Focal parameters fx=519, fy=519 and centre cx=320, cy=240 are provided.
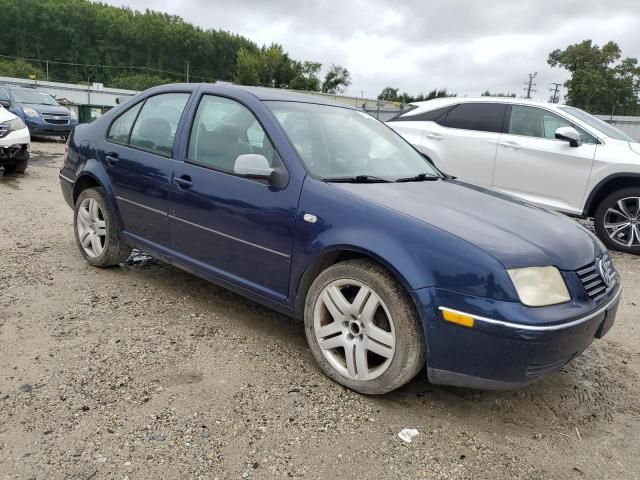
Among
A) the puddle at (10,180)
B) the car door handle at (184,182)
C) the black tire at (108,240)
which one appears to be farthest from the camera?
the puddle at (10,180)

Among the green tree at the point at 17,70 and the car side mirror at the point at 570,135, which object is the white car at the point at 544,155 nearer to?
the car side mirror at the point at 570,135

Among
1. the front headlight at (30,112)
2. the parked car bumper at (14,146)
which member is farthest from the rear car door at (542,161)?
the front headlight at (30,112)

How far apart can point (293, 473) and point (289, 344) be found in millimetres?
1227

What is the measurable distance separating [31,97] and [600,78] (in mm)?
50842

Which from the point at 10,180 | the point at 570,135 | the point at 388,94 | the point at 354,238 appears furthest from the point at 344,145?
the point at 388,94

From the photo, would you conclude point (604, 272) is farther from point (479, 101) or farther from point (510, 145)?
point (479, 101)

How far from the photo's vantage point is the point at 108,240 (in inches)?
170

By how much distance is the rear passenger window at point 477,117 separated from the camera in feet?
23.0

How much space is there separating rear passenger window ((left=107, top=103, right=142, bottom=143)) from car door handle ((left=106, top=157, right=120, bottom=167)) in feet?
0.43

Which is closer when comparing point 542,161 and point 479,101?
point 542,161

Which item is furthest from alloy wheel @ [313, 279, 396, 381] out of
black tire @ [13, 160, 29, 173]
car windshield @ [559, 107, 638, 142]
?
black tire @ [13, 160, 29, 173]

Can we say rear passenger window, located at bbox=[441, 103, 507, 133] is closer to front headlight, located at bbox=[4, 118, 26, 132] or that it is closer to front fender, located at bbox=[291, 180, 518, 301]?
front fender, located at bbox=[291, 180, 518, 301]

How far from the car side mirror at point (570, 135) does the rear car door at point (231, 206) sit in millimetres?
4448

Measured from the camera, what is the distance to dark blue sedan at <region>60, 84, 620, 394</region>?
2.38 meters
